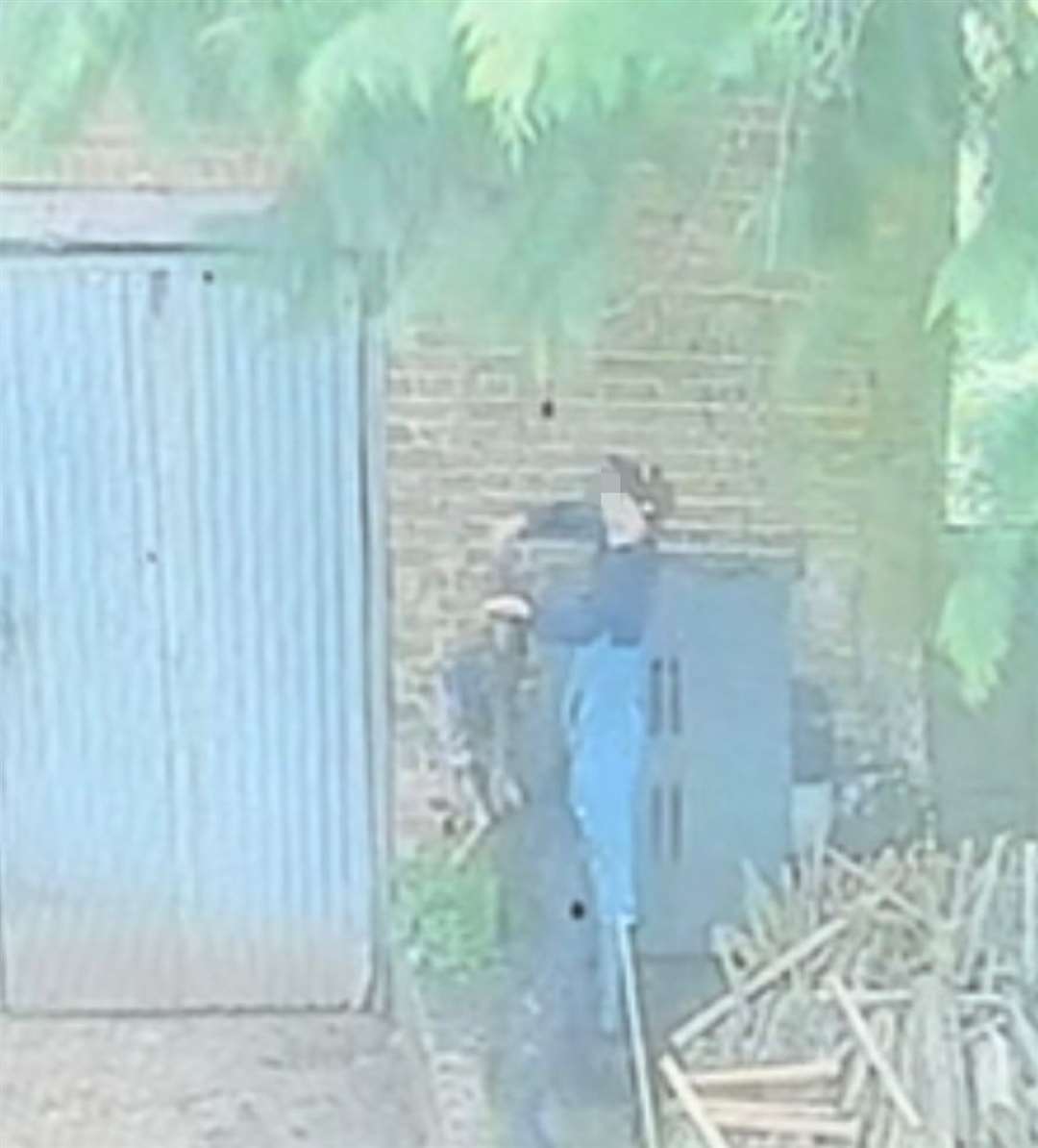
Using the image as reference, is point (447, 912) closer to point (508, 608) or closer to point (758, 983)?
point (508, 608)

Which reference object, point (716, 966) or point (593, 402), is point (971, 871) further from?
point (593, 402)

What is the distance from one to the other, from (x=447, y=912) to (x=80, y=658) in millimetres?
1185

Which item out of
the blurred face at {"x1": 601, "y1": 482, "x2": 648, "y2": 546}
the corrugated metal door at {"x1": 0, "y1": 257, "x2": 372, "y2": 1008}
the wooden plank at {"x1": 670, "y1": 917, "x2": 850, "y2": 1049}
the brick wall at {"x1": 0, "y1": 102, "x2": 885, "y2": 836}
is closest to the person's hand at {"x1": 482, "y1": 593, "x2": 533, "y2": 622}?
the brick wall at {"x1": 0, "y1": 102, "x2": 885, "y2": 836}

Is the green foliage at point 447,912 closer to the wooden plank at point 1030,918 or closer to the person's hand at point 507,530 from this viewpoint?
the person's hand at point 507,530

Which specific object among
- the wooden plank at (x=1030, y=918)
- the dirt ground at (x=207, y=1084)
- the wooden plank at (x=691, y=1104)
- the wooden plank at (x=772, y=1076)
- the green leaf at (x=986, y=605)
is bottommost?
the dirt ground at (x=207, y=1084)

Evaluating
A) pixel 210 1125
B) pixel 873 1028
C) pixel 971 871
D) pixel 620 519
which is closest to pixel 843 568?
pixel 620 519

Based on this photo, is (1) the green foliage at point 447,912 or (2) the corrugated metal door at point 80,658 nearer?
(1) the green foliage at point 447,912

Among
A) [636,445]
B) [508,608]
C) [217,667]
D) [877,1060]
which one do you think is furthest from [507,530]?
[877,1060]

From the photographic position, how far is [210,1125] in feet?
21.0

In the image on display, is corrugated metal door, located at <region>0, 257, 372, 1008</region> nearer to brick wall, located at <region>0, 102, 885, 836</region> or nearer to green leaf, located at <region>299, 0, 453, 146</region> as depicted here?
brick wall, located at <region>0, 102, 885, 836</region>

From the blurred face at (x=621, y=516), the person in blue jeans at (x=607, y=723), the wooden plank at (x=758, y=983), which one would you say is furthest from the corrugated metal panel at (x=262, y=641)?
the wooden plank at (x=758, y=983)

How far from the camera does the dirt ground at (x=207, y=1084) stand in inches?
251

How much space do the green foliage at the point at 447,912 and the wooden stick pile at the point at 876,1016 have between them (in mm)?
594

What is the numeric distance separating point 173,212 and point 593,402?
110 cm
